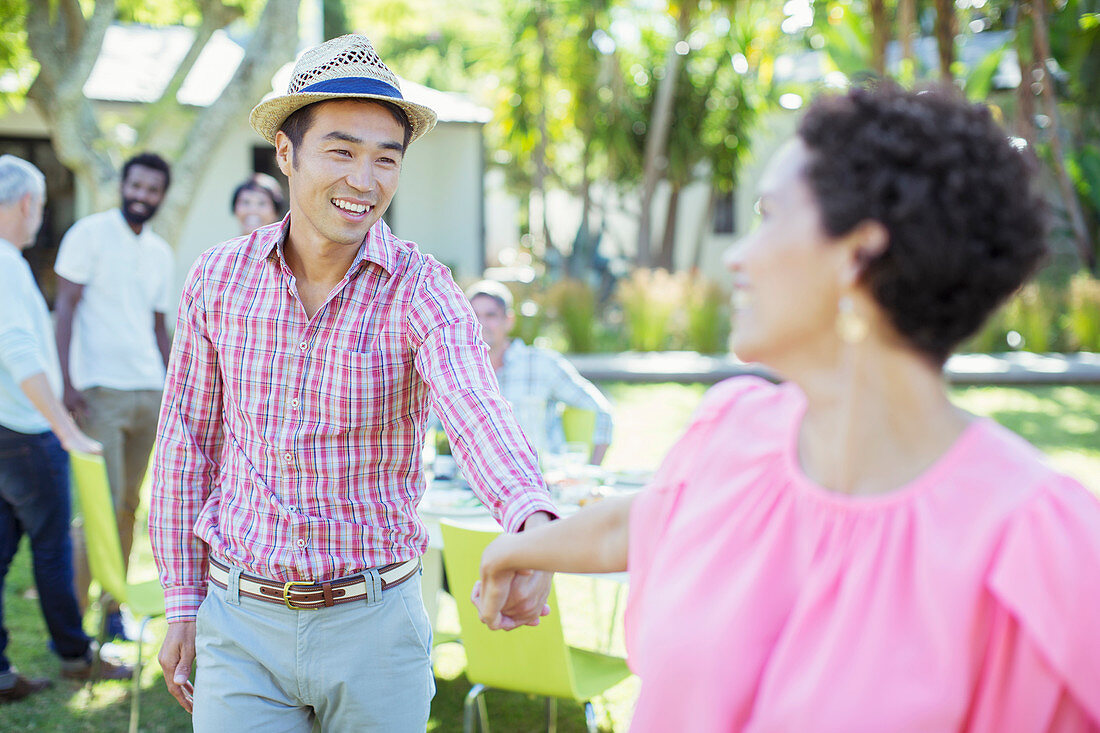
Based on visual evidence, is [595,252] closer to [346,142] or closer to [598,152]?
[598,152]

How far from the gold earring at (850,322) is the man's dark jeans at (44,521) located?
424cm

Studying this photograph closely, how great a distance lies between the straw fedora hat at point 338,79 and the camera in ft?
7.60

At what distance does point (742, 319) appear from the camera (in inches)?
56.9

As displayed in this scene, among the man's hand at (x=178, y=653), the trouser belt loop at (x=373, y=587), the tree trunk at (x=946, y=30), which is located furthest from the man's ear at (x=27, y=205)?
the tree trunk at (x=946, y=30)

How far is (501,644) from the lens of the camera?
366 cm

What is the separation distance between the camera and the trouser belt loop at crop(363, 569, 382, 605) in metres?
2.28

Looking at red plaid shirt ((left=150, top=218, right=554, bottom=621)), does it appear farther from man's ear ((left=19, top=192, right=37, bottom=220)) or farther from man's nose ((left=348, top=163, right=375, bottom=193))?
man's ear ((left=19, top=192, right=37, bottom=220))

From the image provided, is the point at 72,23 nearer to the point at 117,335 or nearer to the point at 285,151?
the point at 117,335

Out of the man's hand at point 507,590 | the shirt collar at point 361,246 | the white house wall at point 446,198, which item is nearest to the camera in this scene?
the man's hand at point 507,590

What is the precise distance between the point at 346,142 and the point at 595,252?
20.0m

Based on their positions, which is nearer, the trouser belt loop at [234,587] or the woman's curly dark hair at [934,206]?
the woman's curly dark hair at [934,206]

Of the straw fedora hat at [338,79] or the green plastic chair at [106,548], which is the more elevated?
the straw fedora hat at [338,79]

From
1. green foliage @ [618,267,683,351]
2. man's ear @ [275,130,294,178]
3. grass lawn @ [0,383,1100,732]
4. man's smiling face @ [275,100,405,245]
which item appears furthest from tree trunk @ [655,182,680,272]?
man's smiling face @ [275,100,405,245]

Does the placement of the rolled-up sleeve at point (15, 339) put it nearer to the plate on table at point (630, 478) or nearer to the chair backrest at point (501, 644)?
the chair backrest at point (501, 644)
